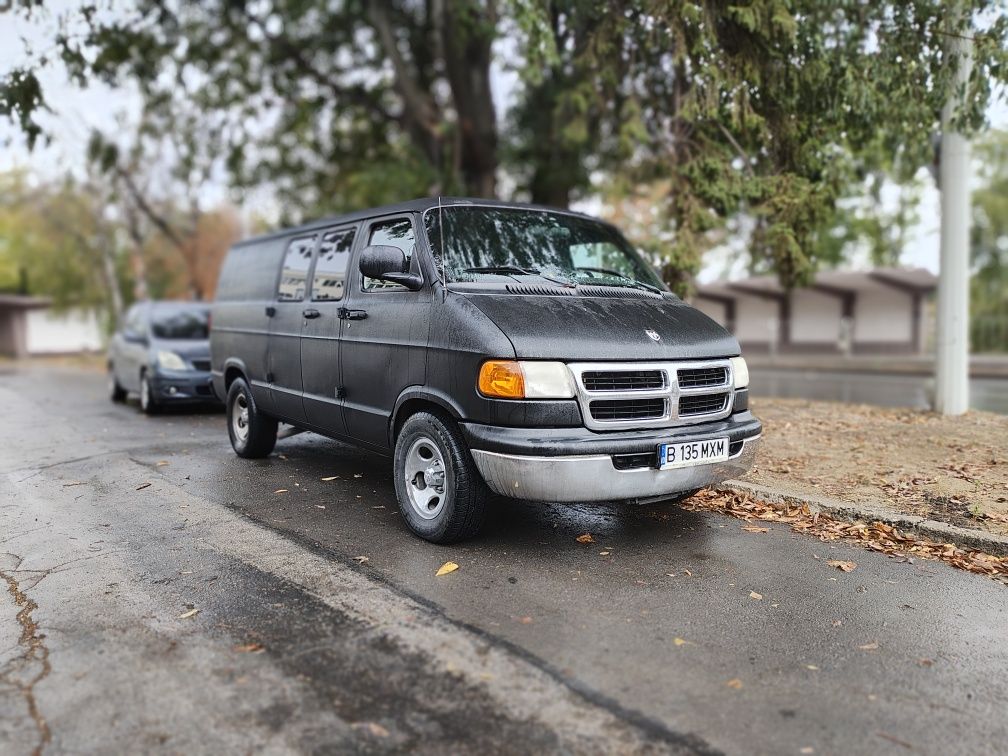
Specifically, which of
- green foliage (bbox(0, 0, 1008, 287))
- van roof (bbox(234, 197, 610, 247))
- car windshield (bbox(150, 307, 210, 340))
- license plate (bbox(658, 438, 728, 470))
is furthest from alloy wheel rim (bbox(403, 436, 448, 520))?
car windshield (bbox(150, 307, 210, 340))

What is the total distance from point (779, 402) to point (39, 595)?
9394 millimetres

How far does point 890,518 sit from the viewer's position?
5.29 m

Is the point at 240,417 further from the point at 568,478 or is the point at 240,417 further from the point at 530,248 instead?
the point at 568,478

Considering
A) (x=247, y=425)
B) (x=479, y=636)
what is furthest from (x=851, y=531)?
(x=247, y=425)

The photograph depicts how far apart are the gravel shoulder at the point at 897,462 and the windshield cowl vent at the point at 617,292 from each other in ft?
6.14

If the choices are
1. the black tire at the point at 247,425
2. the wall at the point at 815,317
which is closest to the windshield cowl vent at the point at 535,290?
the black tire at the point at 247,425

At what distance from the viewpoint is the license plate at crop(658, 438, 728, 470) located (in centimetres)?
451

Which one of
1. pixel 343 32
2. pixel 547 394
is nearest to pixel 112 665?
pixel 547 394

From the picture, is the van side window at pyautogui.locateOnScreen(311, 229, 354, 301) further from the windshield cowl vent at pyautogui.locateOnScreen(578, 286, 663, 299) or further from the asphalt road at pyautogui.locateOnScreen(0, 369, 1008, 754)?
the windshield cowl vent at pyautogui.locateOnScreen(578, 286, 663, 299)

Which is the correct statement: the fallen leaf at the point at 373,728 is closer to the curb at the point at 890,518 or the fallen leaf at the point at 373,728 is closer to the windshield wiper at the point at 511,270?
the windshield wiper at the point at 511,270

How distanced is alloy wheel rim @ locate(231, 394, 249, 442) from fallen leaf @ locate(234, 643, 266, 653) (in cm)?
430

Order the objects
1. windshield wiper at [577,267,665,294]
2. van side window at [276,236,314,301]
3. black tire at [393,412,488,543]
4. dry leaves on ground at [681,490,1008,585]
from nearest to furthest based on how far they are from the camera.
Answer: black tire at [393,412,488,543] < dry leaves on ground at [681,490,1008,585] < windshield wiper at [577,267,665,294] < van side window at [276,236,314,301]

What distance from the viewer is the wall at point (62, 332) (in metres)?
42.8

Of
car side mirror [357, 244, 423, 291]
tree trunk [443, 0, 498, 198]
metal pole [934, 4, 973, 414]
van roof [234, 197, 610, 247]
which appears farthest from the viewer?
tree trunk [443, 0, 498, 198]
